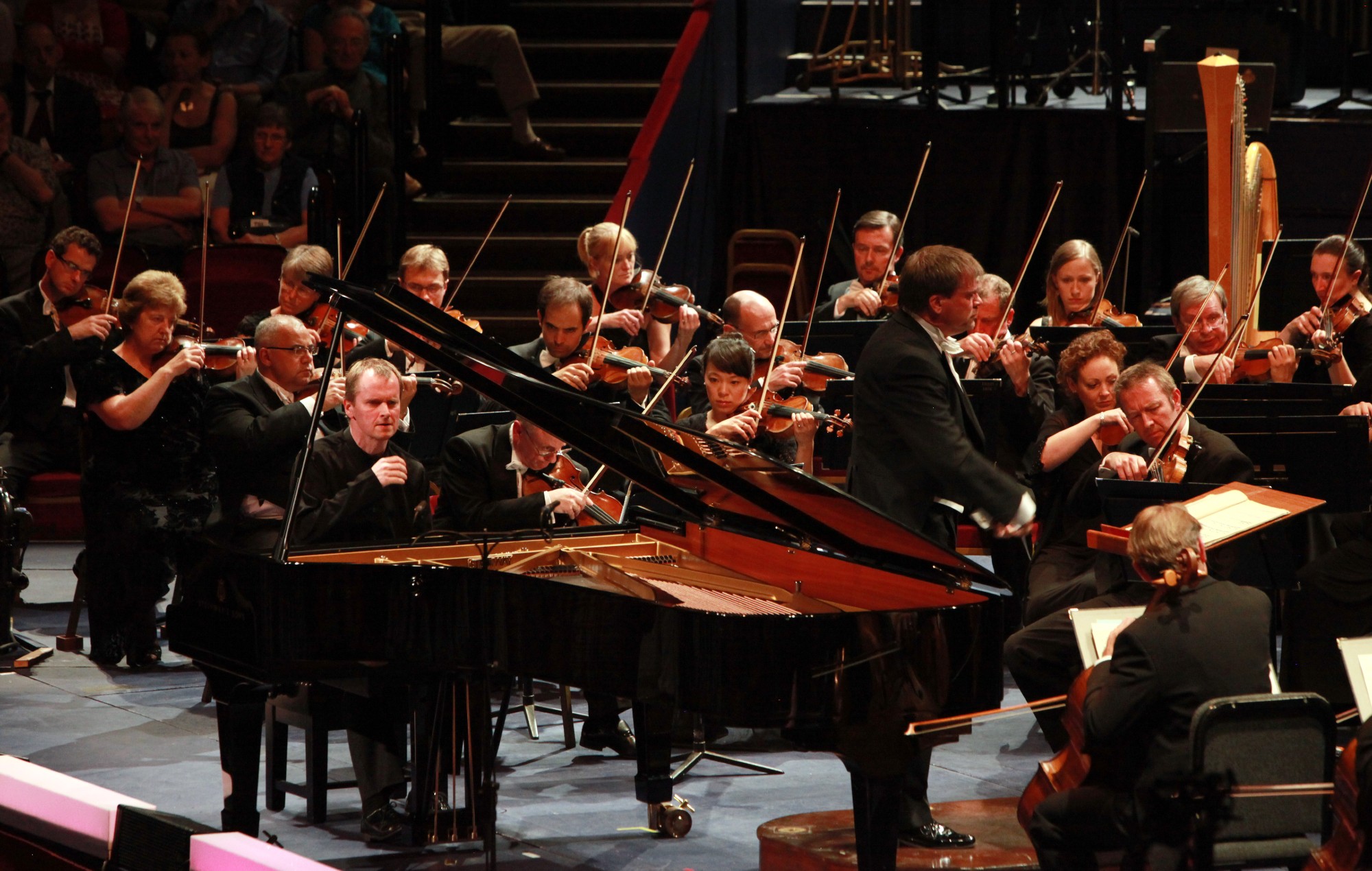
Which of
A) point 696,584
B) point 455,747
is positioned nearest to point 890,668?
point 696,584

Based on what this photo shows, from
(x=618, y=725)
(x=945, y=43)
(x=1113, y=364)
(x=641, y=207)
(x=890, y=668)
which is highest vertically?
(x=945, y=43)

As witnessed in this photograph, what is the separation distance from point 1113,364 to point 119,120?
5.55m

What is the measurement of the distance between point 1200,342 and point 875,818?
9.96ft

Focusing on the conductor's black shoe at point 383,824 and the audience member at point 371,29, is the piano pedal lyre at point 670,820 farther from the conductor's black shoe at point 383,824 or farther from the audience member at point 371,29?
the audience member at point 371,29

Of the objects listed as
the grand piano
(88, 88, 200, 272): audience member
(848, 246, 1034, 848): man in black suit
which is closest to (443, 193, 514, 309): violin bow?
(88, 88, 200, 272): audience member

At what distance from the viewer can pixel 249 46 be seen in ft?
29.9

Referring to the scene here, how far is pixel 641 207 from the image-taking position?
28.1ft

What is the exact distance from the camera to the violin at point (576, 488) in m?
5.09

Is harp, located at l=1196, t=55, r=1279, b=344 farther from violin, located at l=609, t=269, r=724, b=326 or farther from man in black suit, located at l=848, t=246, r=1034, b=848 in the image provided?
man in black suit, located at l=848, t=246, r=1034, b=848

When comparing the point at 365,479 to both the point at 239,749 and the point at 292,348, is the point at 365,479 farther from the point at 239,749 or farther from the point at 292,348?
the point at 292,348

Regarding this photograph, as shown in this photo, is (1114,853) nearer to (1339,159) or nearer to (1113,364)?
(1113,364)

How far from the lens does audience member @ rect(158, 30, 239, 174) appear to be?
28.8 feet

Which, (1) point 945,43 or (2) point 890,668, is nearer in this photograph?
(2) point 890,668

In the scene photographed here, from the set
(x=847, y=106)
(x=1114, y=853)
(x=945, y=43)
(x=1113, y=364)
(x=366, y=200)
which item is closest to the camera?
(x=1114, y=853)
